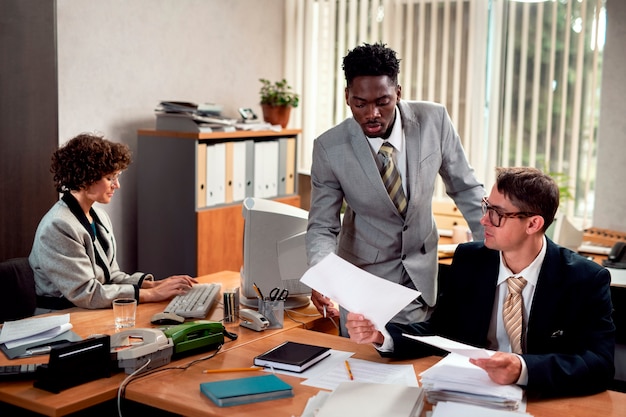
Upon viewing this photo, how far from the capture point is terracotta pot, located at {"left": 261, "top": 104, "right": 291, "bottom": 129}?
5207 mm

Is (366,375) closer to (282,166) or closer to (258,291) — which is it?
(258,291)

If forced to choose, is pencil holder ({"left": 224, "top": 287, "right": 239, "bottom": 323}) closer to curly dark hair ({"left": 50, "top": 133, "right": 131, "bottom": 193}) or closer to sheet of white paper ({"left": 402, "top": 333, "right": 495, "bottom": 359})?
curly dark hair ({"left": 50, "top": 133, "right": 131, "bottom": 193})

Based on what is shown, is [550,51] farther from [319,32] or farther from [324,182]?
[324,182]

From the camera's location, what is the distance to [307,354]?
2.21 m

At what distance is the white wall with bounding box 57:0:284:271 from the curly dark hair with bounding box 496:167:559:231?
2.85m

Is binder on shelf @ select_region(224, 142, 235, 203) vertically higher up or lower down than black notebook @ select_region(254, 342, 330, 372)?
→ higher up

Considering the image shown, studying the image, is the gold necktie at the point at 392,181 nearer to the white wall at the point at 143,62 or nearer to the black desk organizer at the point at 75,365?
the black desk organizer at the point at 75,365

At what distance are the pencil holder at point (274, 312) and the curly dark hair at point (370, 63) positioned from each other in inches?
31.0

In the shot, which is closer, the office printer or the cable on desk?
the cable on desk

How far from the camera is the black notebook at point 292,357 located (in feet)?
6.97

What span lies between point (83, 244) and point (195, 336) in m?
0.82

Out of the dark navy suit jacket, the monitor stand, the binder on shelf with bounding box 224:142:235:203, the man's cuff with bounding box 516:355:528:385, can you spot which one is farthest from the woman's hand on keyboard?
the binder on shelf with bounding box 224:142:235:203

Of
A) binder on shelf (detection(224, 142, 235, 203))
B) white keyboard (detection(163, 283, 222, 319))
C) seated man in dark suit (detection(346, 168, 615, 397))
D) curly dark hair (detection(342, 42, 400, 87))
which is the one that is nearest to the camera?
seated man in dark suit (detection(346, 168, 615, 397))

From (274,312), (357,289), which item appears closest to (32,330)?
(274,312)
